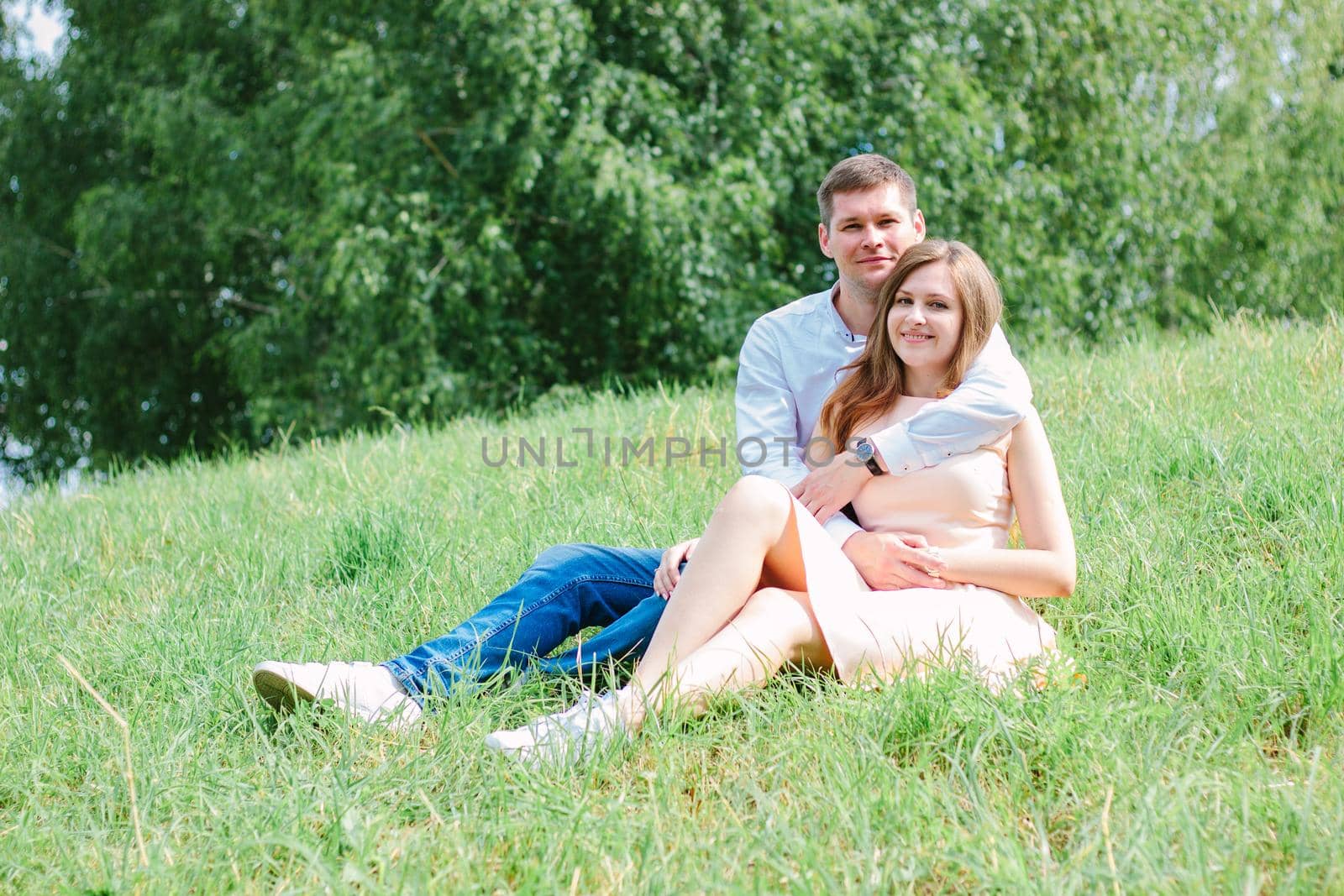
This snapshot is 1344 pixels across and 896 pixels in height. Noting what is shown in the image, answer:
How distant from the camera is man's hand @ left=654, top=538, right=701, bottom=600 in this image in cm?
274

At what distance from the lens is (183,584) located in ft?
12.7

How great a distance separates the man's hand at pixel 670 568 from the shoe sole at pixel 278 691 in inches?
34.9

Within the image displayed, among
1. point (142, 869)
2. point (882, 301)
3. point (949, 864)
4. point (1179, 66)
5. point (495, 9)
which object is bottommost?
point (949, 864)

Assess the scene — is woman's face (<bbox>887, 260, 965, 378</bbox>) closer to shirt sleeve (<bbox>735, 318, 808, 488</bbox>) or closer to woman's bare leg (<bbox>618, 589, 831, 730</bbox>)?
shirt sleeve (<bbox>735, 318, 808, 488</bbox>)

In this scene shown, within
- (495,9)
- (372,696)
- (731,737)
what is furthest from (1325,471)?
(495,9)

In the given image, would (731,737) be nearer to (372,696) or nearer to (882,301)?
(372,696)

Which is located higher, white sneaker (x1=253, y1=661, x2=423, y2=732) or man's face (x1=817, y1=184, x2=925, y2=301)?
man's face (x1=817, y1=184, x2=925, y2=301)

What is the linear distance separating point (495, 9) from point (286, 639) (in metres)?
7.51

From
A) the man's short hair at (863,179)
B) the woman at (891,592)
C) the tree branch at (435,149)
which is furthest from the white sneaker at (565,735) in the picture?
the tree branch at (435,149)

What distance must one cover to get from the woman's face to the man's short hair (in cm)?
54

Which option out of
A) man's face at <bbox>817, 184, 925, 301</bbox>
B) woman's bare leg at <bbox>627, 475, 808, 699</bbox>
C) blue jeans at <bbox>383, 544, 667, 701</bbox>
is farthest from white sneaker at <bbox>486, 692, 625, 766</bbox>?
man's face at <bbox>817, 184, 925, 301</bbox>

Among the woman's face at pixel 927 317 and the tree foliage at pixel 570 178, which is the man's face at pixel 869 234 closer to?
the woman's face at pixel 927 317

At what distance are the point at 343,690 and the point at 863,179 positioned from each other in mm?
2097

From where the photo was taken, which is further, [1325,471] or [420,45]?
[420,45]
